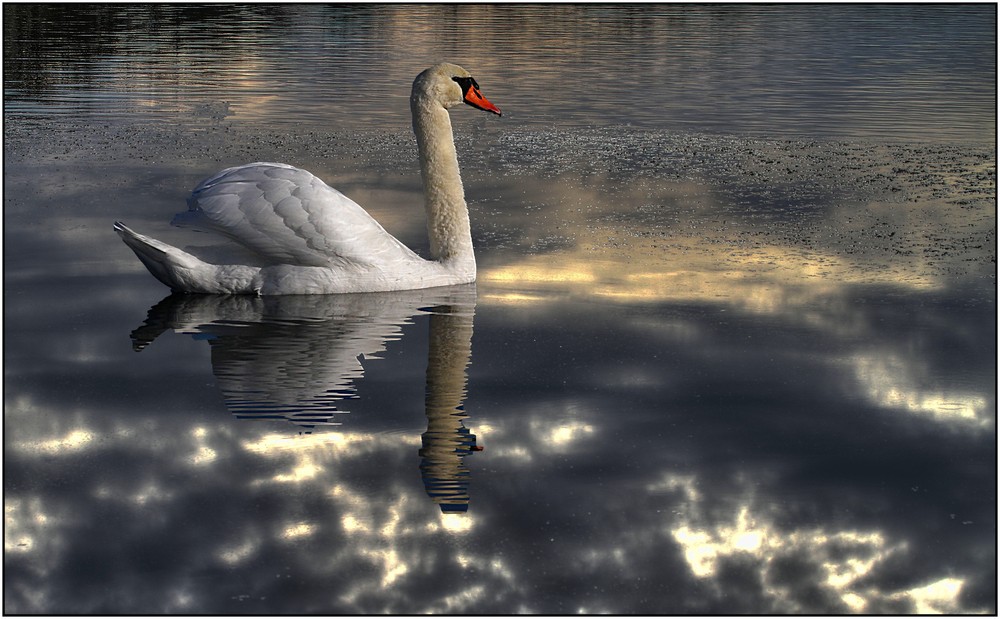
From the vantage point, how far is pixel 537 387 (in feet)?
23.7

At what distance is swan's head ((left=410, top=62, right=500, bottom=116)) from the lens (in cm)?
950

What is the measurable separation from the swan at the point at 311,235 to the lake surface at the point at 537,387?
0.54 ft

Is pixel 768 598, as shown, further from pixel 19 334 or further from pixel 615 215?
pixel 615 215

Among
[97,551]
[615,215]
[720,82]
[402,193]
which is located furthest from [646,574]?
[720,82]

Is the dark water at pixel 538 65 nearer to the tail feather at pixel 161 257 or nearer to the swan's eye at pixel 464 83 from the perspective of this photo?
the swan's eye at pixel 464 83

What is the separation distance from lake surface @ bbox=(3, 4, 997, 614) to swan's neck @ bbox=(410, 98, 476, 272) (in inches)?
16.9

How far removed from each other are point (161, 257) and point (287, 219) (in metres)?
0.83

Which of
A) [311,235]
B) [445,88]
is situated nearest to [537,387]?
[311,235]

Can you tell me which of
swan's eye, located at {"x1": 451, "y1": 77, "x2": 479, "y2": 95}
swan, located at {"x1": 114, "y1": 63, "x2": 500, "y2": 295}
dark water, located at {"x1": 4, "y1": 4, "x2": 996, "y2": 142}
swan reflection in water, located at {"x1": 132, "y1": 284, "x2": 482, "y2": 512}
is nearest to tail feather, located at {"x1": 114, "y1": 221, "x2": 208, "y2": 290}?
swan, located at {"x1": 114, "y1": 63, "x2": 500, "y2": 295}

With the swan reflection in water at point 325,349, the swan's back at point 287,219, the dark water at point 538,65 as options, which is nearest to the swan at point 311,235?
the swan's back at point 287,219

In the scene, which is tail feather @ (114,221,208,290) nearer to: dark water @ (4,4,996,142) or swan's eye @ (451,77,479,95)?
swan's eye @ (451,77,479,95)

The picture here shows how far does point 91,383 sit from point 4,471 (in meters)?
1.25

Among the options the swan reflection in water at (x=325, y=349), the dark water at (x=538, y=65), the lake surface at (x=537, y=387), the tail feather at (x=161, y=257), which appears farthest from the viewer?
the dark water at (x=538, y=65)

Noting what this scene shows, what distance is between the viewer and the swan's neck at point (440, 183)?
9.47 m
